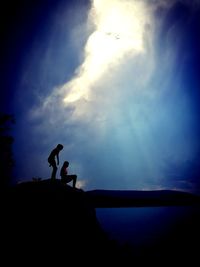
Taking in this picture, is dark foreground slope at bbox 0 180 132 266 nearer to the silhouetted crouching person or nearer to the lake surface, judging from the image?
the silhouetted crouching person

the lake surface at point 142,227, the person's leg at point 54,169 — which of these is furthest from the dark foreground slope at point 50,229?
the lake surface at point 142,227

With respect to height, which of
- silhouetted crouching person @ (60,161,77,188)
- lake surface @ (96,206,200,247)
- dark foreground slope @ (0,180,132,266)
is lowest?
lake surface @ (96,206,200,247)

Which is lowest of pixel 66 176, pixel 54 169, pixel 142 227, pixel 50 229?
pixel 142 227

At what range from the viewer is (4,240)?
12328 mm

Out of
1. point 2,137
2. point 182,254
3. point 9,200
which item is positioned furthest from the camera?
point 2,137

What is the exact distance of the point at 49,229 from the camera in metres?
13.8

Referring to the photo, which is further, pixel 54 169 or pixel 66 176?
pixel 66 176

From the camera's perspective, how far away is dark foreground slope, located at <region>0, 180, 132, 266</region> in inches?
488

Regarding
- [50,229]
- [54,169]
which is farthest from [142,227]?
[50,229]

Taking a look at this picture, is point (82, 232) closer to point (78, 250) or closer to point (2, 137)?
point (78, 250)

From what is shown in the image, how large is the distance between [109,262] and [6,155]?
119ft

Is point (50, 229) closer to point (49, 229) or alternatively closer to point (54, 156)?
point (49, 229)

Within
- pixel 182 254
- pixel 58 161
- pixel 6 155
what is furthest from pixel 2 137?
pixel 182 254

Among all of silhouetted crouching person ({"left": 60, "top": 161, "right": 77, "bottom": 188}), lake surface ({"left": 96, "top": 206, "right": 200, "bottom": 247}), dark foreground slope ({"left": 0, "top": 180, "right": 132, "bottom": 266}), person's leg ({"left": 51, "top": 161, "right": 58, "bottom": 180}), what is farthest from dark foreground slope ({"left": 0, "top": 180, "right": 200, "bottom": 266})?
lake surface ({"left": 96, "top": 206, "right": 200, "bottom": 247})
